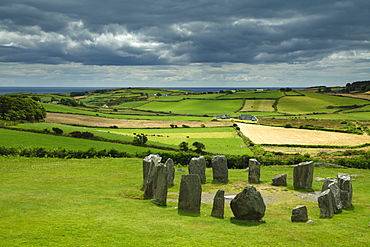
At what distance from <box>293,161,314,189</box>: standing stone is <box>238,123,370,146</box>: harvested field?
4163cm

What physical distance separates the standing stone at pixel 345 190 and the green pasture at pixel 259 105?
13311cm

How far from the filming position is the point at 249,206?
1962cm

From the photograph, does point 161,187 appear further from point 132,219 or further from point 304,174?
point 304,174

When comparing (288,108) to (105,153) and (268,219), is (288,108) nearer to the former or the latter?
(105,153)

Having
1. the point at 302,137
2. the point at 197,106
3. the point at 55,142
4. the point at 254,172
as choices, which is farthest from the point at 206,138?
the point at 197,106

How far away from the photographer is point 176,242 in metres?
14.4

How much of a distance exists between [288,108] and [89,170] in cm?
13320

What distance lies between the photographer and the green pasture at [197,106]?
16075cm

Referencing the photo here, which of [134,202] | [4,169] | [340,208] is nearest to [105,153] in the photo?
[4,169]

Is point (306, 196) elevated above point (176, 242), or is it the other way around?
point (176, 242)

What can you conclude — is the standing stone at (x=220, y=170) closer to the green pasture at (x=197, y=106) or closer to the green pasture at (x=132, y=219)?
the green pasture at (x=132, y=219)

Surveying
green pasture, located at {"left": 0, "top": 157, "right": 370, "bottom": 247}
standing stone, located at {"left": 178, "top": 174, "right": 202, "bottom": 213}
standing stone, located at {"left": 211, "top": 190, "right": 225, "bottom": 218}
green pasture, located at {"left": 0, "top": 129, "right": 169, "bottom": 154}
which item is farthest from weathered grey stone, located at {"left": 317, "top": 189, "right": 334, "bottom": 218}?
green pasture, located at {"left": 0, "top": 129, "right": 169, "bottom": 154}

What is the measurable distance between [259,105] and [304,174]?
140 meters

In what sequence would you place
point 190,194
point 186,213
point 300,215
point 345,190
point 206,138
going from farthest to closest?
point 206,138, point 345,190, point 190,194, point 186,213, point 300,215
